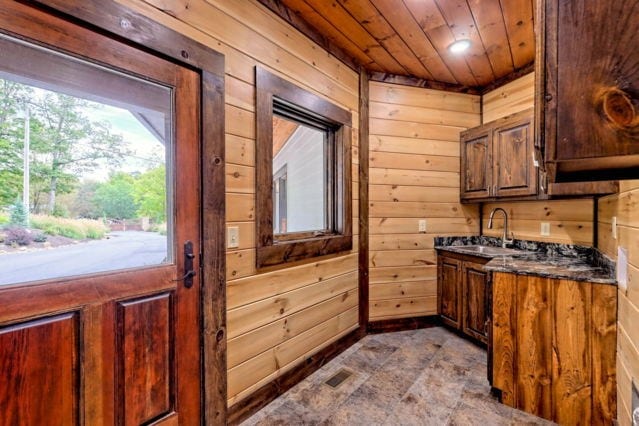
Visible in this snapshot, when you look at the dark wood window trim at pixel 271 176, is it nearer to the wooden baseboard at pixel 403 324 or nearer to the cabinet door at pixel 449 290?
the wooden baseboard at pixel 403 324

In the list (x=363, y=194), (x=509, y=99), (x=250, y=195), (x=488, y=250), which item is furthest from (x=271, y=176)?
(x=509, y=99)

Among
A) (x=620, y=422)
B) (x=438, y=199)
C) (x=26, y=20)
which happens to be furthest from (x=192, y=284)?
(x=438, y=199)

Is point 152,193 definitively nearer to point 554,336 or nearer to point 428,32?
point 428,32

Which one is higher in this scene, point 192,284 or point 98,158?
point 98,158

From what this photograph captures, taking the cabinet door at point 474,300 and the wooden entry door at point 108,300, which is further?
the cabinet door at point 474,300

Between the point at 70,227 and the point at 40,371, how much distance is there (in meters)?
0.54

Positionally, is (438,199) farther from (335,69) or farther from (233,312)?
(233,312)

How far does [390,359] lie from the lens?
252 centimetres

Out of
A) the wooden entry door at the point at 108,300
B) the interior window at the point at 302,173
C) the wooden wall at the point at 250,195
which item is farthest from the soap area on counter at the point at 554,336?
the wooden entry door at the point at 108,300

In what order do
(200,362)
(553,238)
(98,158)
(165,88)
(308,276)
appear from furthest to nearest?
1. (553,238)
2. (308,276)
3. (200,362)
4. (165,88)
5. (98,158)

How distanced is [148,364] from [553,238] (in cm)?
314

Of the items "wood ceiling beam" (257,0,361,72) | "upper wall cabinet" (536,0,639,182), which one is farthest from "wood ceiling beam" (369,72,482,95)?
"upper wall cabinet" (536,0,639,182)

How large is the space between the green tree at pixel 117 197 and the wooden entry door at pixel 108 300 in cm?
12

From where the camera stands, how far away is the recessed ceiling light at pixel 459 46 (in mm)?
2494
